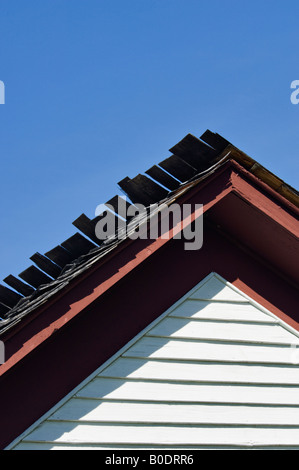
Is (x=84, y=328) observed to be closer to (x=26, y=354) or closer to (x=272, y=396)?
(x=26, y=354)

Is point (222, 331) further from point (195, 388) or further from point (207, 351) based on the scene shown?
point (195, 388)

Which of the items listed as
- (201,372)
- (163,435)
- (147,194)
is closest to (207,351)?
(201,372)

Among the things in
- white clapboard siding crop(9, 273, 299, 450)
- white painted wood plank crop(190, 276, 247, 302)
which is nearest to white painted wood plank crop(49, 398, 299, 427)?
white clapboard siding crop(9, 273, 299, 450)

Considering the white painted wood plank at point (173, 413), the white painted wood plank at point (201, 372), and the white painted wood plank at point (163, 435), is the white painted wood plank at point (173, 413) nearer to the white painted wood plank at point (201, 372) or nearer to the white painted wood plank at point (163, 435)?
the white painted wood plank at point (163, 435)

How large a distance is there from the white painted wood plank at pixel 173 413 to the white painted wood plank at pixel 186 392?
4 centimetres

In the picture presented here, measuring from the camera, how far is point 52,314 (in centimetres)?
379

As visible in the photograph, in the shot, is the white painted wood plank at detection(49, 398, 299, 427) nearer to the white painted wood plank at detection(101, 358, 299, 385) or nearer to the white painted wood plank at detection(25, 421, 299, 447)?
the white painted wood plank at detection(25, 421, 299, 447)

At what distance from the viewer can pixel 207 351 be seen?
170 inches

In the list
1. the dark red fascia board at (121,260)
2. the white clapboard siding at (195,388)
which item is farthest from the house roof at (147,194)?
the white clapboard siding at (195,388)

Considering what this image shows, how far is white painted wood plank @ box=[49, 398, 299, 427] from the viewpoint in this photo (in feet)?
13.0

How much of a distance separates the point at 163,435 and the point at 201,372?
0.51m

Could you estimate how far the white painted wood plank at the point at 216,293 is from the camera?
4539mm
